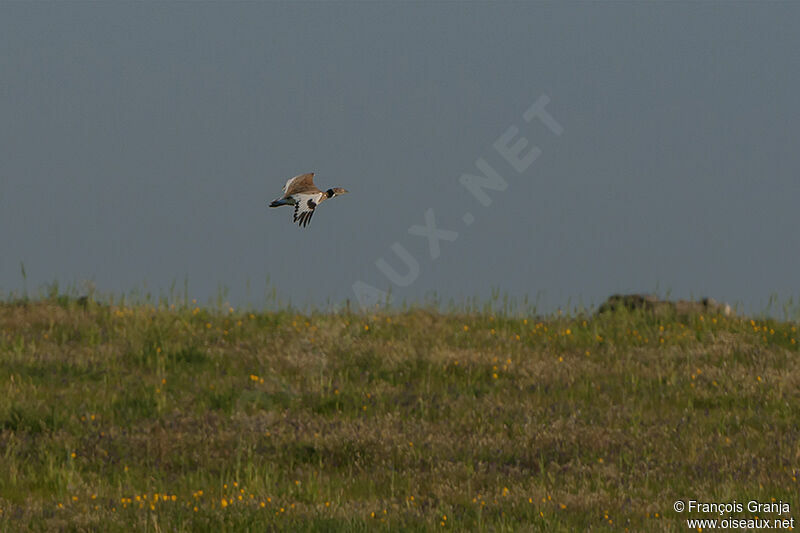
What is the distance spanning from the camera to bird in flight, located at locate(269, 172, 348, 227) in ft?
34.9

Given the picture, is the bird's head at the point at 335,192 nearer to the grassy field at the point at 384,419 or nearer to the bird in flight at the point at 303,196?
the bird in flight at the point at 303,196

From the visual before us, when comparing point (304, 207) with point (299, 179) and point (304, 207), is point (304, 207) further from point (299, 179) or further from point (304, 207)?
point (299, 179)

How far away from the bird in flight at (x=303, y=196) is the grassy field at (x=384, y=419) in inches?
88.3

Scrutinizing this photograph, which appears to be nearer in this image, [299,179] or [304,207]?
[304,207]

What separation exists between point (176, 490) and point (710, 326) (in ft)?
30.0

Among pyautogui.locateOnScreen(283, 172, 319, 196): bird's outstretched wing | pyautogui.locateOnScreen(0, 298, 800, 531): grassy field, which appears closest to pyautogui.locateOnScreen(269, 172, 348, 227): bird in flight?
pyautogui.locateOnScreen(283, 172, 319, 196): bird's outstretched wing

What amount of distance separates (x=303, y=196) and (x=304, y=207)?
0.59 ft

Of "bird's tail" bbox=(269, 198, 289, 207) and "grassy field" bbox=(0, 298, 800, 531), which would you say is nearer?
"grassy field" bbox=(0, 298, 800, 531)

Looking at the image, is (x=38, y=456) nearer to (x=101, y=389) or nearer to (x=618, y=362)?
(x=101, y=389)

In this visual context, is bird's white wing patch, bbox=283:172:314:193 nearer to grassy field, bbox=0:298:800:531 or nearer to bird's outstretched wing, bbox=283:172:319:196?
bird's outstretched wing, bbox=283:172:319:196

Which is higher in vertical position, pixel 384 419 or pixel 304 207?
pixel 304 207

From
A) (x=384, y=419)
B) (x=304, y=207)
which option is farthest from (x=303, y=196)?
(x=384, y=419)

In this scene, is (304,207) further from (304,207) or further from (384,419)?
(384,419)

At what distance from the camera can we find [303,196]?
1077 centimetres
